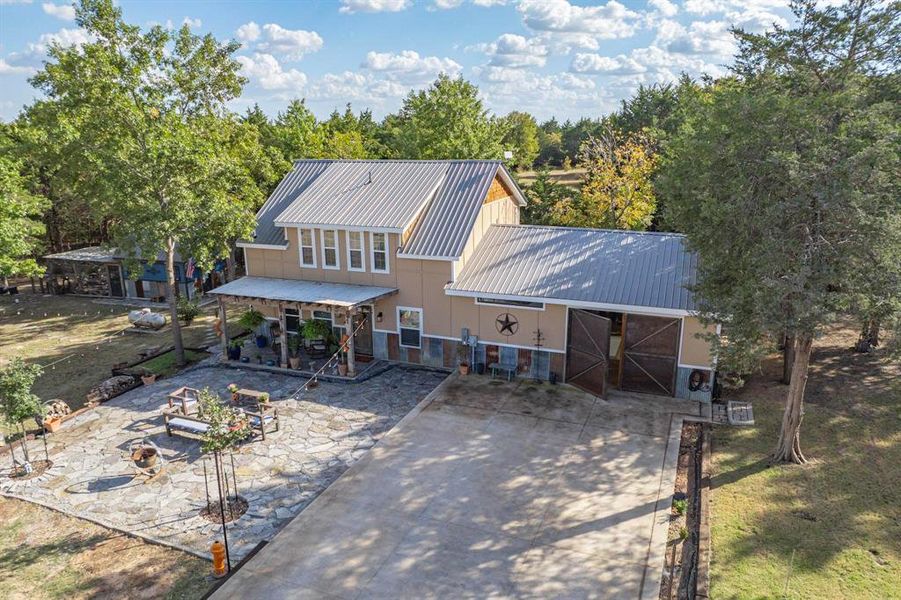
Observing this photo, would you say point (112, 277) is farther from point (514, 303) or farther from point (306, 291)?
point (514, 303)

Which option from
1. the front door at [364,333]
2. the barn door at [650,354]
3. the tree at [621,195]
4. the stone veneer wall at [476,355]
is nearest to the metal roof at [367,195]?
the front door at [364,333]

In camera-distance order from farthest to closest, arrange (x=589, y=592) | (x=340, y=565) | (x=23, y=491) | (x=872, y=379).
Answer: (x=872, y=379), (x=23, y=491), (x=340, y=565), (x=589, y=592)

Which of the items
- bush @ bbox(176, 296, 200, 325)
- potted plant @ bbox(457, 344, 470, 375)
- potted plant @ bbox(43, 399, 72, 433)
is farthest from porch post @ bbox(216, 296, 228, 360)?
potted plant @ bbox(457, 344, 470, 375)

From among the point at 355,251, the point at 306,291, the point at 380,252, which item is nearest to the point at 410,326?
the point at 380,252

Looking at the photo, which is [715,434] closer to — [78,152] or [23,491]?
[23,491]

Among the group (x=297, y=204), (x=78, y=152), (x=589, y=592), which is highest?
(x=78, y=152)

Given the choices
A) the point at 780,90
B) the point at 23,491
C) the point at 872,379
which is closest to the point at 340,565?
the point at 23,491
